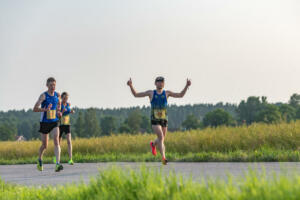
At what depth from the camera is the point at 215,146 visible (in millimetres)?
12758

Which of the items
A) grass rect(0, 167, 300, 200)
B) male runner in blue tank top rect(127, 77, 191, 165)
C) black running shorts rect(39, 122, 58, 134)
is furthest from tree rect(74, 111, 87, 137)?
grass rect(0, 167, 300, 200)

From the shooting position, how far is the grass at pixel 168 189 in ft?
12.9

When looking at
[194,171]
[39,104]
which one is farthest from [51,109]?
[194,171]

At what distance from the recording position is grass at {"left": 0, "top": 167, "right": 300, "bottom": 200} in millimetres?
3922

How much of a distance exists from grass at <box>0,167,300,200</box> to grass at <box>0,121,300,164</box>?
17.7ft

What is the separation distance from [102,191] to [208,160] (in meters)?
5.87

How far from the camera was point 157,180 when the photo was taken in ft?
16.8

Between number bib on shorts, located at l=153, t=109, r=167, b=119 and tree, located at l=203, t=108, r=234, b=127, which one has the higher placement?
tree, located at l=203, t=108, r=234, b=127

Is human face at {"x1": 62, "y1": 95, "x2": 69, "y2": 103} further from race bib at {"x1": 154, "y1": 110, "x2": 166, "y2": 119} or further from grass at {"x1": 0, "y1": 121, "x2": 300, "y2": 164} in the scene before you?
race bib at {"x1": 154, "y1": 110, "x2": 166, "y2": 119}

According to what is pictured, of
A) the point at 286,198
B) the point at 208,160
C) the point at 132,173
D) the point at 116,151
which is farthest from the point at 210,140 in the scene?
the point at 286,198

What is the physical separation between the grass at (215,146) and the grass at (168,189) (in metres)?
5.41

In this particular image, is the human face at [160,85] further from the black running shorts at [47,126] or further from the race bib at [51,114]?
the black running shorts at [47,126]

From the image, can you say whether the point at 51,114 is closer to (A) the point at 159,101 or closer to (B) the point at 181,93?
(A) the point at 159,101

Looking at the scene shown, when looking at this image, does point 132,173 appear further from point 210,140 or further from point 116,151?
point 116,151
